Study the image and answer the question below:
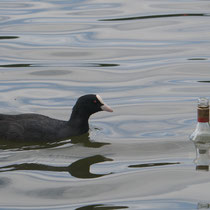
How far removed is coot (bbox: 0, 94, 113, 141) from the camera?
10984 millimetres

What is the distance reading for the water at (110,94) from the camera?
356 inches

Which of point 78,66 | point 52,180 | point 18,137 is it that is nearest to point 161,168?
point 52,180

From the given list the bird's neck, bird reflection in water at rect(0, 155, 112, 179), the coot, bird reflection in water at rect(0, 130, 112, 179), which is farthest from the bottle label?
the bird's neck

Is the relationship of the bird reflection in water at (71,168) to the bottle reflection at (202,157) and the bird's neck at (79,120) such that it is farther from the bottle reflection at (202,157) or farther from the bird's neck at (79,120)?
the bottle reflection at (202,157)

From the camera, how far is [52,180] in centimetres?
938

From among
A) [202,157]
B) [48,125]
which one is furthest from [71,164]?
[202,157]

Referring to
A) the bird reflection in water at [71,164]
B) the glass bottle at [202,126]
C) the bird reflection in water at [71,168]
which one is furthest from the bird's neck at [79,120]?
the glass bottle at [202,126]

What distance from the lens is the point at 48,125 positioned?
1109 centimetres

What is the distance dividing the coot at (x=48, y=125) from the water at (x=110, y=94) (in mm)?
181

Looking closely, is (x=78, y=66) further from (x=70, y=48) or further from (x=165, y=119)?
(x=165, y=119)

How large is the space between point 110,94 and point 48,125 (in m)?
2.66

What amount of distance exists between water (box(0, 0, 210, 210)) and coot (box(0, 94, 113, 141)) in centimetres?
18

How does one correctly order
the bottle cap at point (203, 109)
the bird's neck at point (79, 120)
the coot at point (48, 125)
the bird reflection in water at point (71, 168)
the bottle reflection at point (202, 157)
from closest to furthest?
the bird reflection in water at point (71, 168) < the bottle reflection at point (202, 157) < the bottle cap at point (203, 109) < the coot at point (48, 125) < the bird's neck at point (79, 120)

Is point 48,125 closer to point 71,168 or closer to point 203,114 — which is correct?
point 71,168
